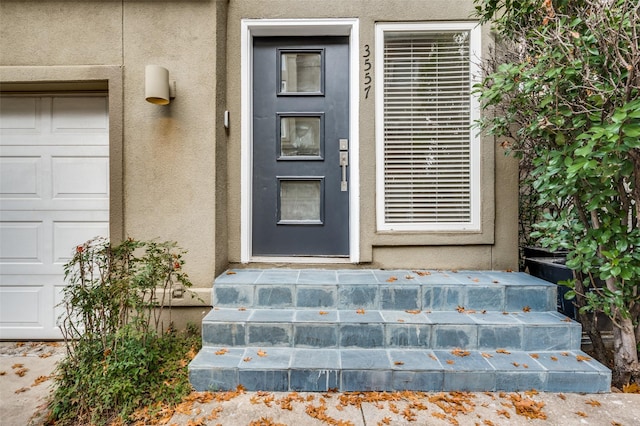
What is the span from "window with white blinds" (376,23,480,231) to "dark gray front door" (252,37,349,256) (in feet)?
1.28

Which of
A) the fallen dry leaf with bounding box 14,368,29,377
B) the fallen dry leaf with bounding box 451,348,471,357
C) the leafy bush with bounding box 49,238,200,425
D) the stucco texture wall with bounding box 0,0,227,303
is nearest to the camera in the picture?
the leafy bush with bounding box 49,238,200,425

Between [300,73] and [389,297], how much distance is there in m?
2.20

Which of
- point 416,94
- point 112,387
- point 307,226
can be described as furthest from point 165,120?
point 416,94

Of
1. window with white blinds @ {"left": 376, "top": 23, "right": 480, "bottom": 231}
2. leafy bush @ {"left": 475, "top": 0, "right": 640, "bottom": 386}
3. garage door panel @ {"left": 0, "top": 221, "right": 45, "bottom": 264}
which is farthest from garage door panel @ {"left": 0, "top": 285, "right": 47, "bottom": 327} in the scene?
leafy bush @ {"left": 475, "top": 0, "right": 640, "bottom": 386}

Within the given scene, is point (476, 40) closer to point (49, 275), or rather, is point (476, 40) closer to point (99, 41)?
point (99, 41)

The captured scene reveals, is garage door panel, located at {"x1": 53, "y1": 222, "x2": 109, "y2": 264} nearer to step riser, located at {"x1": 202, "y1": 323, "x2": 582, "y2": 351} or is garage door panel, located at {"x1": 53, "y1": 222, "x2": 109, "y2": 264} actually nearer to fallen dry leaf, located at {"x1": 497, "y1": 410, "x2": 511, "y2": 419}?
step riser, located at {"x1": 202, "y1": 323, "x2": 582, "y2": 351}

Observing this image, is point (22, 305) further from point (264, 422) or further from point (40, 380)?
point (264, 422)

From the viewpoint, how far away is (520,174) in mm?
2869

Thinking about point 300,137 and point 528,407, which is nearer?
point 528,407

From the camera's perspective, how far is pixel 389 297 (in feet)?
7.82

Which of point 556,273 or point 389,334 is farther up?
point 556,273

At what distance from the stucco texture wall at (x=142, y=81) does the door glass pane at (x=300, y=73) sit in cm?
66

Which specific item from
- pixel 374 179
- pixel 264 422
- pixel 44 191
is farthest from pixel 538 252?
pixel 44 191

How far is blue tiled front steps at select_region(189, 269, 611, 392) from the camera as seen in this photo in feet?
6.34
